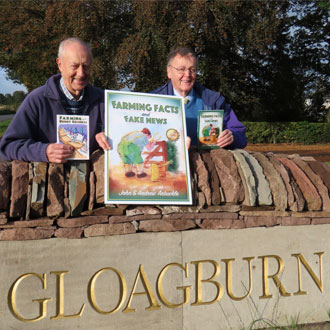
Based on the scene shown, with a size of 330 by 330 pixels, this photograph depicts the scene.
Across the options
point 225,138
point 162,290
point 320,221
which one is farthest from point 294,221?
point 162,290

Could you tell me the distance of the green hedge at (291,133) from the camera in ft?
51.6

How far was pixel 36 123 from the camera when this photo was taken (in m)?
2.47

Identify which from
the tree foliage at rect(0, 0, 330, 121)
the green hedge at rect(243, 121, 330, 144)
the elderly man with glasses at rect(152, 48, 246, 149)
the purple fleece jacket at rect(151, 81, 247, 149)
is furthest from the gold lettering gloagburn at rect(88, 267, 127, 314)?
the green hedge at rect(243, 121, 330, 144)

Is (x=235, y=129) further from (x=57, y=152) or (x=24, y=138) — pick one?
(x=24, y=138)

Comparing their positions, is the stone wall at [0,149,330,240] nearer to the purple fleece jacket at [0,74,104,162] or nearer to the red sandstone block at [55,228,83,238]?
the red sandstone block at [55,228,83,238]

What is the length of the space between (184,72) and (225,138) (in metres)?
0.55

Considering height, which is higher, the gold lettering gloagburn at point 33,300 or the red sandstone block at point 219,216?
the red sandstone block at point 219,216

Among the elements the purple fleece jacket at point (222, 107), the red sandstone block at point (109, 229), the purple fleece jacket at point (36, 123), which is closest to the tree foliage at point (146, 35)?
the purple fleece jacket at point (222, 107)

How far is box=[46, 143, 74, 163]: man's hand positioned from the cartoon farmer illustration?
→ 1.00ft

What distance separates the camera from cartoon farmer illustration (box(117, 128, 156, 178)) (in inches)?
93.3

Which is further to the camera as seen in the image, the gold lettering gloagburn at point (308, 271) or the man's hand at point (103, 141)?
the gold lettering gloagburn at point (308, 271)

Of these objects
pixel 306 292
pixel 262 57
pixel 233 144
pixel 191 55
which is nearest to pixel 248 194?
pixel 233 144

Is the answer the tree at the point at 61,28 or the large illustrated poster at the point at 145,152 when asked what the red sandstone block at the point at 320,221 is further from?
the tree at the point at 61,28

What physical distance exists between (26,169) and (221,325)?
144cm
